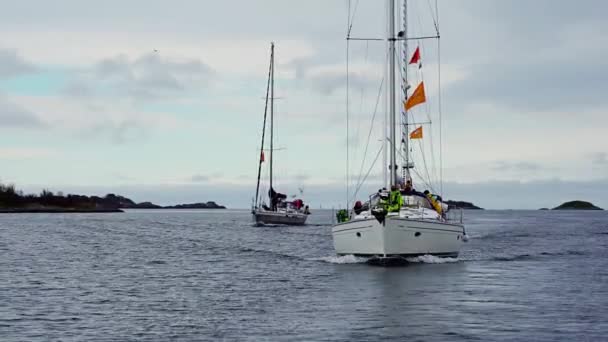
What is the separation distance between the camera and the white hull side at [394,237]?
115 ft

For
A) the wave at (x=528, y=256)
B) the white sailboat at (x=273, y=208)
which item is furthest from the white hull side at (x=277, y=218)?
the wave at (x=528, y=256)

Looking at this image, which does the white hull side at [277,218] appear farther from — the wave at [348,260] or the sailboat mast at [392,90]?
the sailboat mast at [392,90]

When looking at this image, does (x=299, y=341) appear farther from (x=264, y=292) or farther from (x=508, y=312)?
(x=264, y=292)

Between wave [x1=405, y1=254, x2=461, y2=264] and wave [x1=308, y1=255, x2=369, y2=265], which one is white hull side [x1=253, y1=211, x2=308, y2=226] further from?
wave [x1=405, y1=254, x2=461, y2=264]

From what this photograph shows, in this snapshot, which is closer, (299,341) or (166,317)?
(299,341)

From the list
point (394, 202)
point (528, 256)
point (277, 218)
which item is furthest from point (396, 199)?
point (277, 218)

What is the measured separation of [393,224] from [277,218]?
6048cm

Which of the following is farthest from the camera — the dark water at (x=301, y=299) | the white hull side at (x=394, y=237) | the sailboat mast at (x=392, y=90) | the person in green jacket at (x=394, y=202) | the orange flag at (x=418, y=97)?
the orange flag at (x=418, y=97)

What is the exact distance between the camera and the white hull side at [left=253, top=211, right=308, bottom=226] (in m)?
94.6

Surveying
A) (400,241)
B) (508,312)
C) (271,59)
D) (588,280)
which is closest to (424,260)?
(400,241)

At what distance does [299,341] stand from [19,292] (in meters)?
14.6

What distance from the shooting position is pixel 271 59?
10206cm

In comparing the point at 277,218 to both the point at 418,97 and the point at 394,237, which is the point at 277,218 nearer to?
the point at 418,97

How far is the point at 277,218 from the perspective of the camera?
94.9 meters
